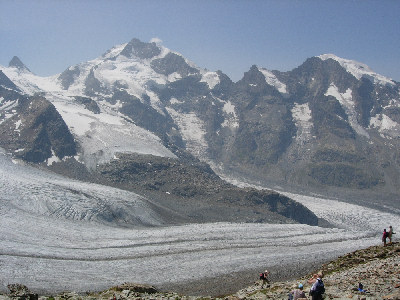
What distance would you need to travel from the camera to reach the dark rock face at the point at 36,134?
471ft

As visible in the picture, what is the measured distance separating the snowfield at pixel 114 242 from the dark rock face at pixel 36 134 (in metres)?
49.3

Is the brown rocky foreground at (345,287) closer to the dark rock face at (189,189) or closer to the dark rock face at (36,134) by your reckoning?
the dark rock face at (189,189)

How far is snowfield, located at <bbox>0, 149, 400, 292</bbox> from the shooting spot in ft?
161

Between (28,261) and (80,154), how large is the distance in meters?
103

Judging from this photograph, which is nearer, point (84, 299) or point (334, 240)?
point (84, 299)

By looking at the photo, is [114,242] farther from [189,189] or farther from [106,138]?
[106,138]

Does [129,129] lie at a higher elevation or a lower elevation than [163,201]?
higher

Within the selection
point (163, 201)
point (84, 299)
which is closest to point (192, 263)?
point (84, 299)

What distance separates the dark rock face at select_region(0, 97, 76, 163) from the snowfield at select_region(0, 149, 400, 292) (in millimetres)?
49322

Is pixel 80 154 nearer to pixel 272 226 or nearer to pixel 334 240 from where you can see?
pixel 272 226

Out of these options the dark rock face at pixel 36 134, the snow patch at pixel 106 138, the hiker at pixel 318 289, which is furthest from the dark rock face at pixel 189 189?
the hiker at pixel 318 289

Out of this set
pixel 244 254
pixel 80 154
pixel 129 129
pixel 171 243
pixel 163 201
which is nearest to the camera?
pixel 244 254

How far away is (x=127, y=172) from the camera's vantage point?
5433 inches

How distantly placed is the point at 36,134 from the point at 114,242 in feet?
354
